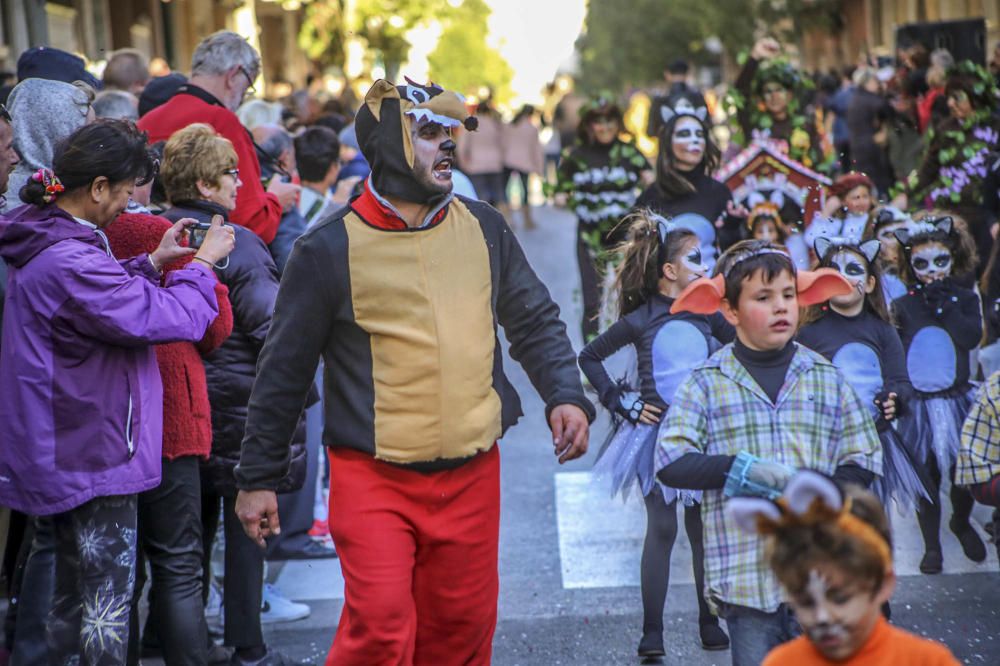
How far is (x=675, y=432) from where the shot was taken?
4203 millimetres

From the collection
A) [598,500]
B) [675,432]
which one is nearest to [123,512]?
[675,432]

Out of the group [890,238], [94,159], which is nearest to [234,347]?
[94,159]

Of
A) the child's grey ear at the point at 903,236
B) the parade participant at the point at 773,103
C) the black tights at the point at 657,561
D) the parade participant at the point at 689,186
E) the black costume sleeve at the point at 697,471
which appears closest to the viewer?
the black costume sleeve at the point at 697,471

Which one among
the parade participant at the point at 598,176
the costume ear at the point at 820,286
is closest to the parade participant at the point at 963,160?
the parade participant at the point at 598,176

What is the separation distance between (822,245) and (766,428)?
2.03 m

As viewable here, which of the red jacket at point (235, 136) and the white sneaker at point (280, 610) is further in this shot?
the white sneaker at point (280, 610)

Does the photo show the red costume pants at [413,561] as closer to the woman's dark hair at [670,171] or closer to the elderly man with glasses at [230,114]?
the elderly man with glasses at [230,114]

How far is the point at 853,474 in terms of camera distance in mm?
4145

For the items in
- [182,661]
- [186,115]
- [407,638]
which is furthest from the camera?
[186,115]

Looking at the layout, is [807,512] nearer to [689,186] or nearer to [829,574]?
[829,574]

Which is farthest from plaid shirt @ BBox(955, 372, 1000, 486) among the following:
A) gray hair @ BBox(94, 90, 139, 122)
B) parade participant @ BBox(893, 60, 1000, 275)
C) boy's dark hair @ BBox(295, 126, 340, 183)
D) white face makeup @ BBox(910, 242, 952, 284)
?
parade participant @ BBox(893, 60, 1000, 275)

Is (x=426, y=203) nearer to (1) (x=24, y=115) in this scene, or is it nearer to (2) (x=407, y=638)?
(2) (x=407, y=638)

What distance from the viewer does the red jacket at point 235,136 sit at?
616 centimetres

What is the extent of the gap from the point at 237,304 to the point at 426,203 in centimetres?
135
